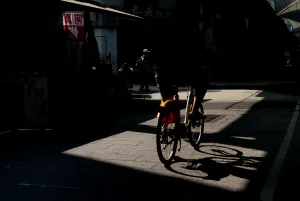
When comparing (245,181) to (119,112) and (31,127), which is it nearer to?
(31,127)

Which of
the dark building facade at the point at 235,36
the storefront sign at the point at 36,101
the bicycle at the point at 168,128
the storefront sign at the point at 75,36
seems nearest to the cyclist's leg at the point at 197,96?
the bicycle at the point at 168,128

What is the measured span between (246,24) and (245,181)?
32519 millimetres

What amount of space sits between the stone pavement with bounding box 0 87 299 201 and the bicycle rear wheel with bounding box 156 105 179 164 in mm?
178

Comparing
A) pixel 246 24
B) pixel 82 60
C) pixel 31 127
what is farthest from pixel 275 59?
pixel 31 127

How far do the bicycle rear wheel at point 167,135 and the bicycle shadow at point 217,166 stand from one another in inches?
5.8

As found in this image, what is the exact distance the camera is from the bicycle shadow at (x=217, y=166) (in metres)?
5.62

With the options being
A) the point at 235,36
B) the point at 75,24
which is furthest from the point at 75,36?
the point at 235,36

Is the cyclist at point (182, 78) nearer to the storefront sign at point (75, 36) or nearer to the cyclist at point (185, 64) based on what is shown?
the cyclist at point (185, 64)

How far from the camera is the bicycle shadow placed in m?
5.62

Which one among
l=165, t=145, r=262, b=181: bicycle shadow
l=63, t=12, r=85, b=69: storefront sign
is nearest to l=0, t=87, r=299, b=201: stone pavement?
l=165, t=145, r=262, b=181: bicycle shadow

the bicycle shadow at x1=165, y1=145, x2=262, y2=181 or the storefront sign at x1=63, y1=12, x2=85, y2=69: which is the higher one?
the storefront sign at x1=63, y1=12, x2=85, y2=69

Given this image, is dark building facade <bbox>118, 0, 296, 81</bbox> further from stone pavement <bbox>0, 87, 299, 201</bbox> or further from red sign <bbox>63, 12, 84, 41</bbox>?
stone pavement <bbox>0, 87, 299, 201</bbox>

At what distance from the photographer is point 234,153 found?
7.00 metres

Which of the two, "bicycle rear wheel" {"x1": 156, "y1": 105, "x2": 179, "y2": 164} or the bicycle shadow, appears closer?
the bicycle shadow
